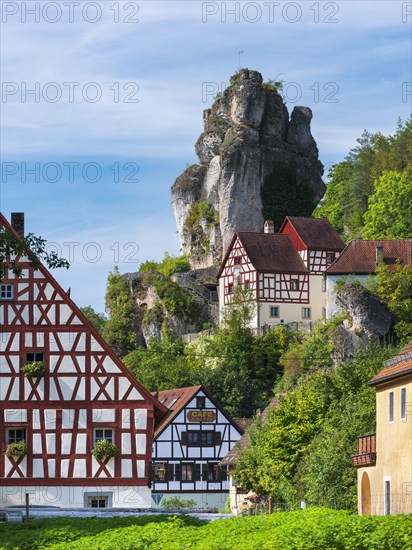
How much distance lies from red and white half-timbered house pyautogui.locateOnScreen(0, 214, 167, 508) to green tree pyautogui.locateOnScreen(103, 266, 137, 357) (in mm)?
55498

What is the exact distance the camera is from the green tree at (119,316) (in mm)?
117750

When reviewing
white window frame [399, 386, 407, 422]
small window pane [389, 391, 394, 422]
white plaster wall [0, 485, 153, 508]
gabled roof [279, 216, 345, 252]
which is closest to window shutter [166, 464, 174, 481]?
white plaster wall [0, 485, 153, 508]

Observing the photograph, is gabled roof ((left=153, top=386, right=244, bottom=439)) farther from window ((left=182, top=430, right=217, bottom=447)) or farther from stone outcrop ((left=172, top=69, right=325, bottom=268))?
stone outcrop ((left=172, top=69, right=325, bottom=268))

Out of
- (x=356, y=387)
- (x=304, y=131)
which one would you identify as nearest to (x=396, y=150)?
(x=304, y=131)

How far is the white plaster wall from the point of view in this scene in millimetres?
59000

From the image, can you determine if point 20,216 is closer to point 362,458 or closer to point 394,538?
point 362,458

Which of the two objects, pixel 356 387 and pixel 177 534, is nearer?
pixel 177 534

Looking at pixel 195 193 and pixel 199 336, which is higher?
pixel 195 193

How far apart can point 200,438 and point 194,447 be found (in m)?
0.56

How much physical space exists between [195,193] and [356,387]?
55.3 metres

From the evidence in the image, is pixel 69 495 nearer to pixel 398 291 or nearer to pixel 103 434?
pixel 103 434

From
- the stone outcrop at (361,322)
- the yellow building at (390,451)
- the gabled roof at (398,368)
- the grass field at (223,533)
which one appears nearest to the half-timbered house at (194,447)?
the stone outcrop at (361,322)

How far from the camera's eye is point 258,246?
113 m

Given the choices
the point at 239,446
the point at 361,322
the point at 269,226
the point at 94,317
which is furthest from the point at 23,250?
the point at 94,317
